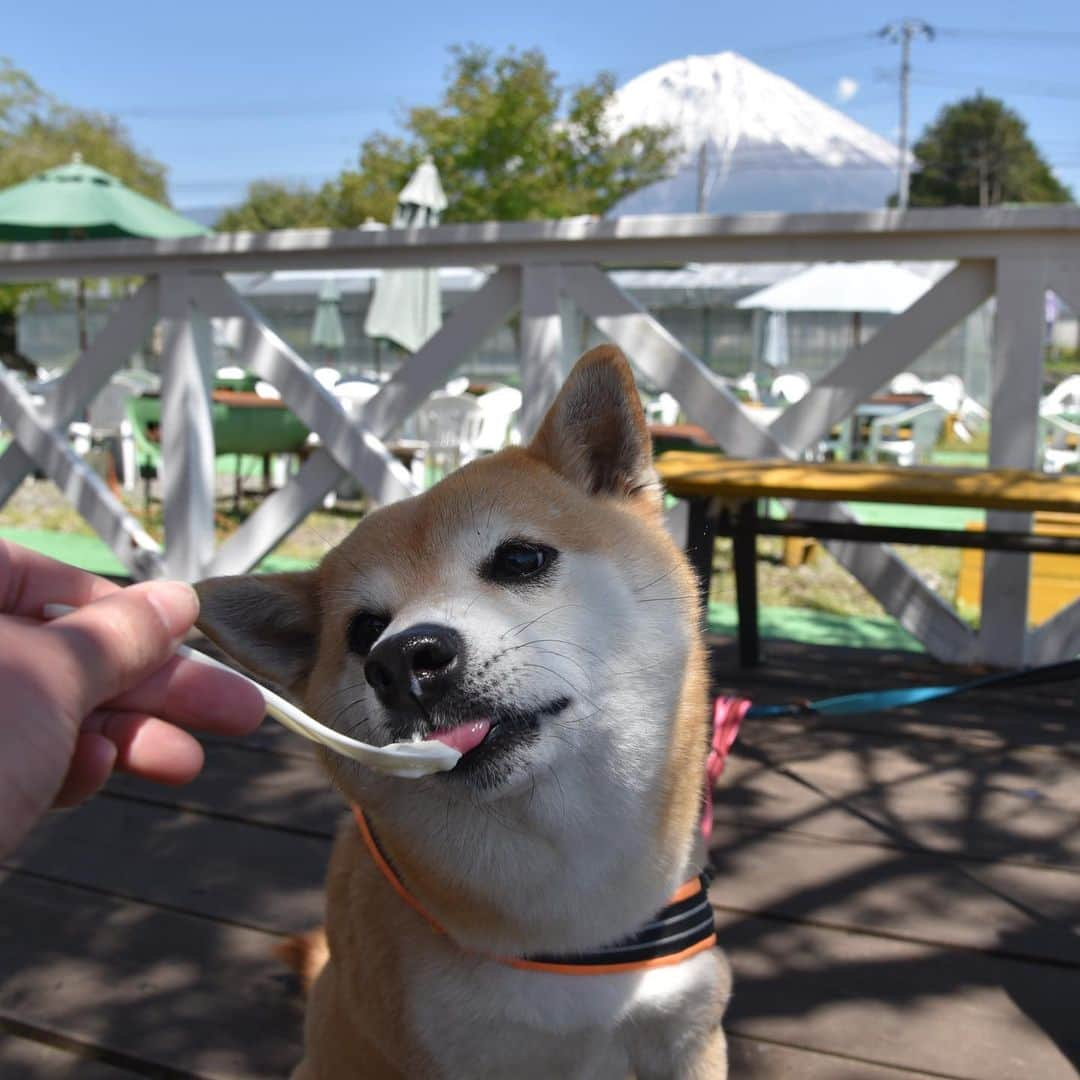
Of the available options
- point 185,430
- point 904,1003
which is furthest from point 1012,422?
point 185,430

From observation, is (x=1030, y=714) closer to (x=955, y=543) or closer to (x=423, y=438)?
(x=955, y=543)

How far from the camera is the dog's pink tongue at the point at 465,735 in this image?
120 centimetres

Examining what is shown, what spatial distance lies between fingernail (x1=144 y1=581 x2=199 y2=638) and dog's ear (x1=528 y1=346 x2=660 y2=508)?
31.9 inches

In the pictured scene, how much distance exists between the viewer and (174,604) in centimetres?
91

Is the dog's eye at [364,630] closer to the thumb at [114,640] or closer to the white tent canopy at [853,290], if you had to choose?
the thumb at [114,640]

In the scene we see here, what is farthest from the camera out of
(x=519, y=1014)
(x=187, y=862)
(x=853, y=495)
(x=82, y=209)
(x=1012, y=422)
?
(x=82, y=209)

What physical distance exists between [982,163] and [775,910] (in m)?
61.6

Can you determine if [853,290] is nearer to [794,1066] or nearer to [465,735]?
[794,1066]

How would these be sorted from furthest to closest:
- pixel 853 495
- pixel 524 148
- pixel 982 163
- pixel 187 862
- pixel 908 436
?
pixel 982 163 < pixel 524 148 < pixel 908 436 < pixel 853 495 < pixel 187 862

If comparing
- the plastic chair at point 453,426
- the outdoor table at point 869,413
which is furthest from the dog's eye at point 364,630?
the outdoor table at point 869,413

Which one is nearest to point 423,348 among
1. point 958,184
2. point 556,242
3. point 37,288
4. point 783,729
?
point 556,242

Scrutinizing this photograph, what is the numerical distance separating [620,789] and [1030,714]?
7.49ft

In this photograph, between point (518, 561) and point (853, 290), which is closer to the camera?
point (518, 561)

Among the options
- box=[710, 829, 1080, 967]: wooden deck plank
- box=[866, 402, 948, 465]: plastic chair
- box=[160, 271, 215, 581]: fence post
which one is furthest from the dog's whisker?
box=[866, 402, 948, 465]: plastic chair
